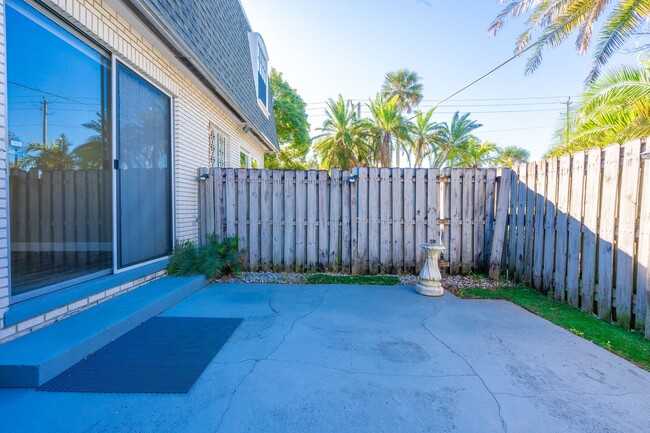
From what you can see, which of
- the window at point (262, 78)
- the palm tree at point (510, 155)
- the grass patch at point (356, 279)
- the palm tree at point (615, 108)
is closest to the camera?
the grass patch at point (356, 279)

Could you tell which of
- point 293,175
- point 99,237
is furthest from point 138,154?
point 293,175

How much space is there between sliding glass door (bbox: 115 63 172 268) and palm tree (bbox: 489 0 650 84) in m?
7.83

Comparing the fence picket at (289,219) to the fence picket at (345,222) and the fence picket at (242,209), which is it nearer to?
the fence picket at (242,209)

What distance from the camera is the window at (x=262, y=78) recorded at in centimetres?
917

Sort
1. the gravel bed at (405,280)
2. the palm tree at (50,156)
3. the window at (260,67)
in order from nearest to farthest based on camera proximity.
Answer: the palm tree at (50,156) → the gravel bed at (405,280) → the window at (260,67)

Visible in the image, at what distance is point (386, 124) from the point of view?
18.9 m

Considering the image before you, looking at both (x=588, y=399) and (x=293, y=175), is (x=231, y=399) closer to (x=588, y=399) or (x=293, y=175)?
(x=588, y=399)

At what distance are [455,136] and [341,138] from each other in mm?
9197

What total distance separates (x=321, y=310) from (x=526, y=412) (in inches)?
92.7

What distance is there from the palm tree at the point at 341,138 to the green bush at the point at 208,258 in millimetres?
15741

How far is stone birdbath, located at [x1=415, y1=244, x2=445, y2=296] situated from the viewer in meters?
4.48

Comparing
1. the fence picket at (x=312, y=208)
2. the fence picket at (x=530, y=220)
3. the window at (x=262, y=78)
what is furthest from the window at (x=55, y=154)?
the window at (x=262, y=78)

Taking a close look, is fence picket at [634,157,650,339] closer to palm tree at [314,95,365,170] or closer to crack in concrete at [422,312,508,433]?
crack in concrete at [422,312,508,433]

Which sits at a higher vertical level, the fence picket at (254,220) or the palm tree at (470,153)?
the palm tree at (470,153)
